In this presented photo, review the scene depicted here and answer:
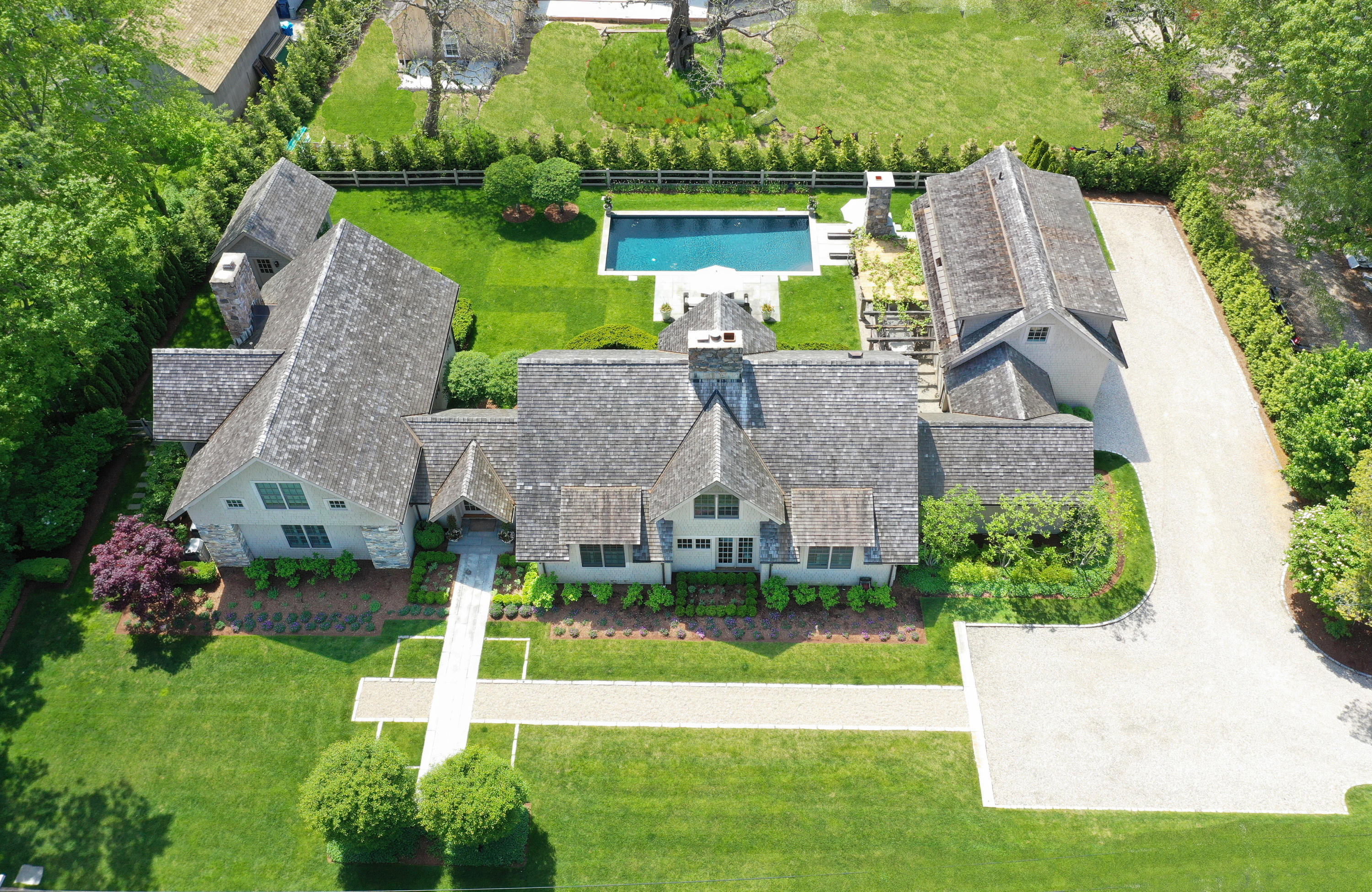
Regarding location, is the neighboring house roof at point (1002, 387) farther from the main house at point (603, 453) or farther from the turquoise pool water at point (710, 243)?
the turquoise pool water at point (710, 243)

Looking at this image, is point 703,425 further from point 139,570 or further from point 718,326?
point 139,570

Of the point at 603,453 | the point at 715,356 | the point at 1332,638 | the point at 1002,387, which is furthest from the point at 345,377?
the point at 1332,638

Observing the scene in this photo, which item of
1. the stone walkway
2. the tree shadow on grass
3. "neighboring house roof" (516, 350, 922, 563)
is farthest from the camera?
"neighboring house roof" (516, 350, 922, 563)

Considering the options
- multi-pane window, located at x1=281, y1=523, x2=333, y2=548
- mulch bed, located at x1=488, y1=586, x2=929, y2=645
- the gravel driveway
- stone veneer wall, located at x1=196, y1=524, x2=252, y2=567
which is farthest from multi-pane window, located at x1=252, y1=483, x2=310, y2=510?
the gravel driveway

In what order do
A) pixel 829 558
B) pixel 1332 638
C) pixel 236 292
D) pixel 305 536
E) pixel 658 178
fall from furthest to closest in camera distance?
pixel 658 178 → pixel 236 292 → pixel 305 536 → pixel 829 558 → pixel 1332 638

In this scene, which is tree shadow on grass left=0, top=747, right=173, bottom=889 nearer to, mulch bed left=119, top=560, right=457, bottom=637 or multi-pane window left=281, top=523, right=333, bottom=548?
mulch bed left=119, top=560, right=457, bottom=637

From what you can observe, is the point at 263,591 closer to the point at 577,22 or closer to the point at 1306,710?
the point at 1306,710
